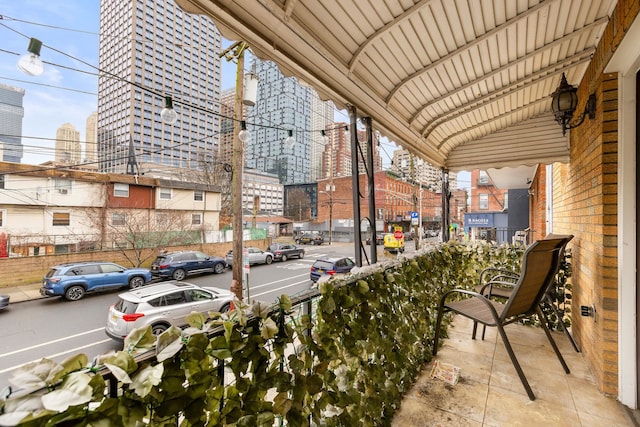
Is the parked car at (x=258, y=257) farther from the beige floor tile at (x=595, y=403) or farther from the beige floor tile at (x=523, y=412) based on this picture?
the beige floor tile at (x=595, y=403)

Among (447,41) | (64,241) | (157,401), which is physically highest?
(447,41)

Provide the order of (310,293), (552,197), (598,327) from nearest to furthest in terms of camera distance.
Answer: (310,293)
(598,327)
(552,197)

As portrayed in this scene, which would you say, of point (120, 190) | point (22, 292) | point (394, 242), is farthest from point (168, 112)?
point (394, 242)

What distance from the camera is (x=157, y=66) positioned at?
720cm

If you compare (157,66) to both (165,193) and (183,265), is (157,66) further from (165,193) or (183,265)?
(165,193)

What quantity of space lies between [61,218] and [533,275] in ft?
54.3

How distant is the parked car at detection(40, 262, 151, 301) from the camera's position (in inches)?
303

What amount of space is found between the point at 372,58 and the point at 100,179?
1560 cm

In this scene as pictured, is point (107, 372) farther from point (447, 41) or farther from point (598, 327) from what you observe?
point (598, 327)

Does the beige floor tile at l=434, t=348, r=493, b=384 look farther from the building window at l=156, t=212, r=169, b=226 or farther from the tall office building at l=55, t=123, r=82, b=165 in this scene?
the building window at l=156, t=212, r=169, b=226

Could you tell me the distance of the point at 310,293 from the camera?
4.18 feet

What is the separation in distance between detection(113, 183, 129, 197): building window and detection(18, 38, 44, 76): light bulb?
12.8 m

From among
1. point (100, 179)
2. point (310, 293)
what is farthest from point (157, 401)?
point (100, 179)

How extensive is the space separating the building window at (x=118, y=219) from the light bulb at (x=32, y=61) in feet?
34.1
